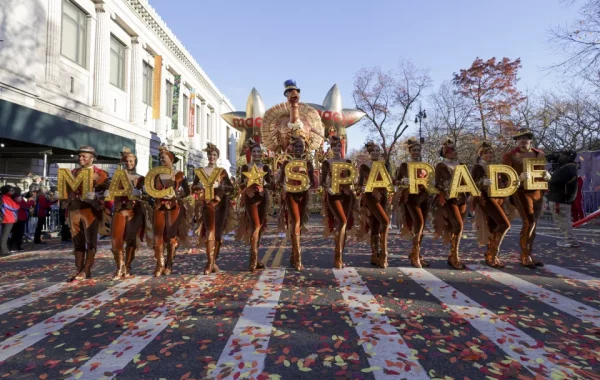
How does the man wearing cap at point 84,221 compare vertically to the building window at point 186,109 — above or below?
below

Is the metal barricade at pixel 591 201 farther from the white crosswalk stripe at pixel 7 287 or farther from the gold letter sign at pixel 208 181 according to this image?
the white crosswalk stripe at pixel 7 287

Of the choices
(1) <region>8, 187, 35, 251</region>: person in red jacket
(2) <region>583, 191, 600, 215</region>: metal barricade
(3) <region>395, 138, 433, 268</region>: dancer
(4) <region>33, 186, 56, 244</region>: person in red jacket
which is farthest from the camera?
(2) <region>583, 191, 600, 215</region>: metal barricade

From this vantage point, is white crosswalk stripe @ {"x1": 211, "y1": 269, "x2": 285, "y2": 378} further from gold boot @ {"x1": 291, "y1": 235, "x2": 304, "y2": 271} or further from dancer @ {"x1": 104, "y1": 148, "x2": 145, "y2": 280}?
dancer @ {"x1": 104, "y1": 148, "x2": 145, "y2": 280}

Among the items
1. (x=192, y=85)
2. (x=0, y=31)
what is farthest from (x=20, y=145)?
(x=192, y=85)

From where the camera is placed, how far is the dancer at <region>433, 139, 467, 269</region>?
6652mm

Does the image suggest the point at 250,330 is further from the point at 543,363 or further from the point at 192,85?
the point at 192,85

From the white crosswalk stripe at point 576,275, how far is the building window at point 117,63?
26297mm

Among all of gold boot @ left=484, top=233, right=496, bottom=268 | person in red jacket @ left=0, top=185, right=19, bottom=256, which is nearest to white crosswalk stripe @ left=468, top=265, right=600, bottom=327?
gold boot @ left=484, top=233, right=496, bottom=268

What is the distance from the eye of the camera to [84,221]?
20.1 feet

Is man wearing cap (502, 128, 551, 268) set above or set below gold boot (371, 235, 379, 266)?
above

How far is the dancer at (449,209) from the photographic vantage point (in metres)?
6.65

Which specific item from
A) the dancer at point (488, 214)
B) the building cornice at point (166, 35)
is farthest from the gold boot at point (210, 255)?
the building cornice at point (166, 35)

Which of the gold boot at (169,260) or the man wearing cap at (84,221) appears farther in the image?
the gold boot at (169,260)

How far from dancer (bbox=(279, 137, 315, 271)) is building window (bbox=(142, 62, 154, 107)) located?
25.7 meters
